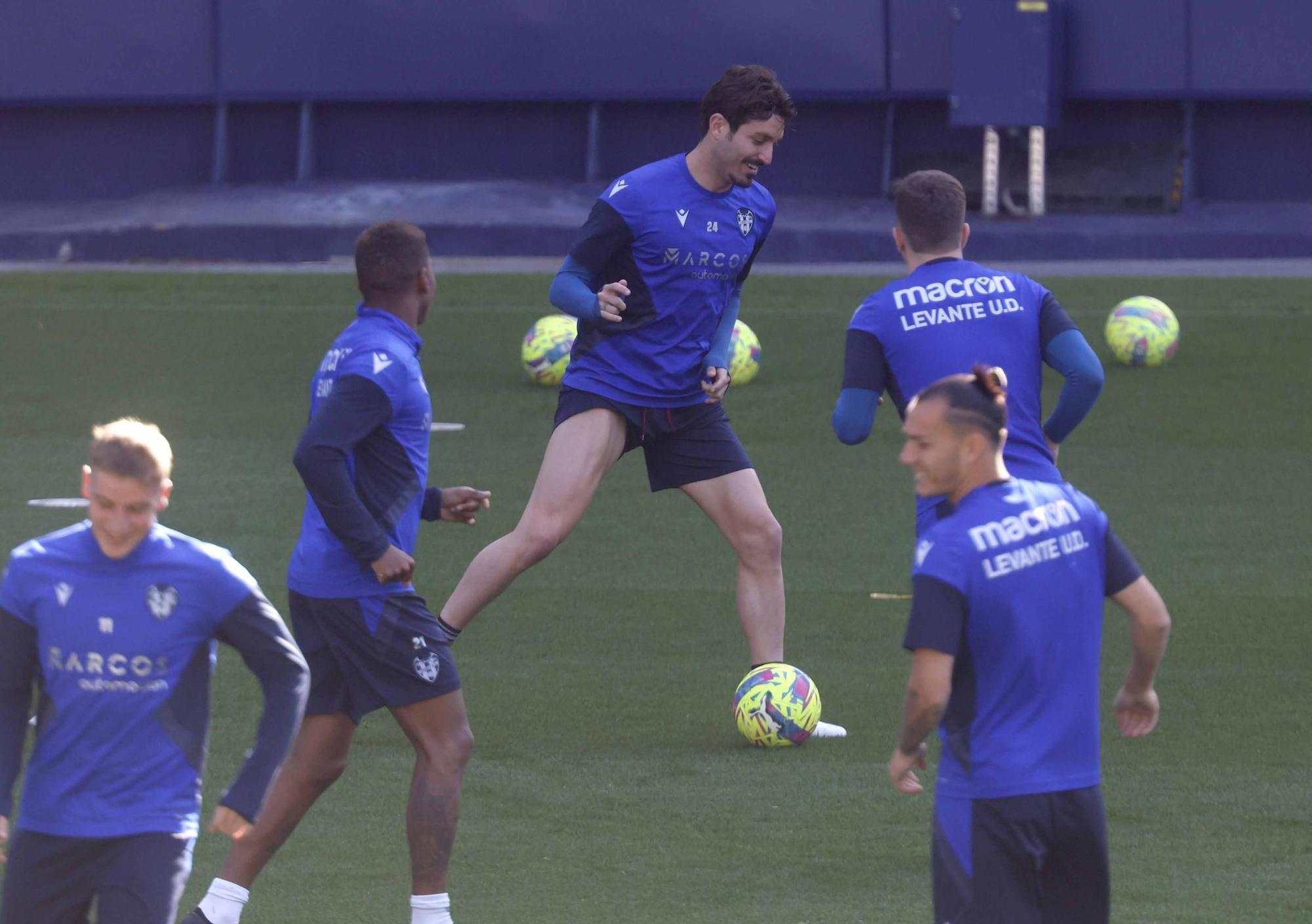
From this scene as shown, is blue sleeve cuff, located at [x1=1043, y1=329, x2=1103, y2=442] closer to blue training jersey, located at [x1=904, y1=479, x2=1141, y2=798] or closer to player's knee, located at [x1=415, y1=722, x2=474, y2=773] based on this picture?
blue training jersey, located at [x1=904, y1=479, x2=1141, y2=798]

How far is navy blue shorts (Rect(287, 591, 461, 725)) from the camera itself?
17.0 ft

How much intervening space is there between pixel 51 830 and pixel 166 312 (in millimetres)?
17178

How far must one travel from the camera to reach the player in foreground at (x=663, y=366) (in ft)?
23.5

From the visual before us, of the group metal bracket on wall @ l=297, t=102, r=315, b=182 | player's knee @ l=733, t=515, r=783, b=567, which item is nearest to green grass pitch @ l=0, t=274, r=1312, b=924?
player's knee @ l=733, t=515, r=783, b=567

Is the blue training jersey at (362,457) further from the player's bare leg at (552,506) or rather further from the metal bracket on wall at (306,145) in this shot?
the metal bracket on wall at (306,145)

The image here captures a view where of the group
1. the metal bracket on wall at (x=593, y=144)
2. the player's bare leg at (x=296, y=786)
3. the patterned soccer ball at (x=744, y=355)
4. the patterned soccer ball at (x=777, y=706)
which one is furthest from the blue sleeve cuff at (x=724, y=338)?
the metal bracket on wall at (x=593, y=144)

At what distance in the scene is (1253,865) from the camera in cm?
580

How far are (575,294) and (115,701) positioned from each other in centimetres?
331

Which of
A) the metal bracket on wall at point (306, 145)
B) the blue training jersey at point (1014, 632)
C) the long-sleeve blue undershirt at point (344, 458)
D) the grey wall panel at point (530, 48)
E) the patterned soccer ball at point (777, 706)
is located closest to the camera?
the blue training jersey at point (1014, 632)

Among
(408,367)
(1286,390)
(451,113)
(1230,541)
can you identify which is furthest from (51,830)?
(451,113)

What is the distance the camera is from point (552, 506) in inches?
281

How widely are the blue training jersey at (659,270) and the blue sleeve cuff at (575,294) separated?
5 cm

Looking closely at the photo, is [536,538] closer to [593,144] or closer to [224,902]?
[224,902]

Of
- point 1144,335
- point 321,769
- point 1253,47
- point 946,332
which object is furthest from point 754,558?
point 1253,47
